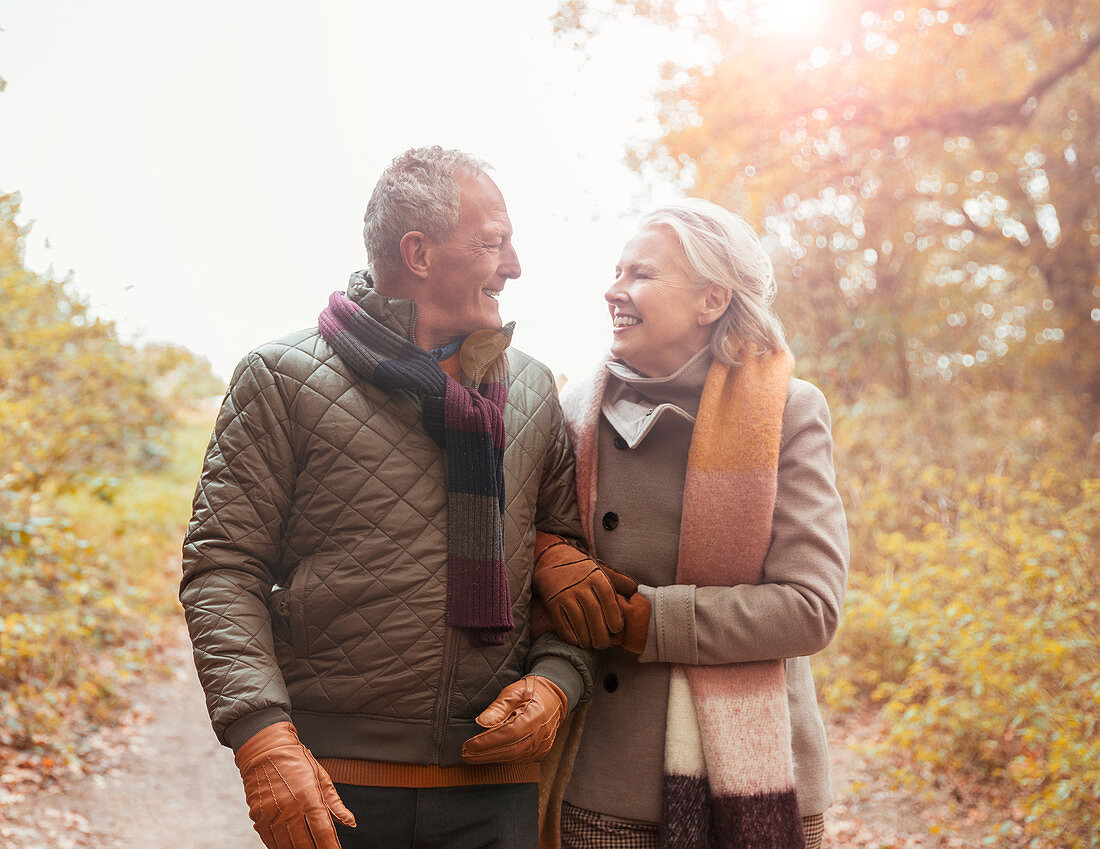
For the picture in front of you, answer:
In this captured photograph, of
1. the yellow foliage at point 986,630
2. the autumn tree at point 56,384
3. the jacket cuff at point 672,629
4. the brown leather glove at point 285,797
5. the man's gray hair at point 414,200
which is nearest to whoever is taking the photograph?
the brown leather glove at point 285,797

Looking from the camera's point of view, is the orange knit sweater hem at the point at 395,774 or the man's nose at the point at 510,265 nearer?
the orange knit sweater hem at the point at 395,774

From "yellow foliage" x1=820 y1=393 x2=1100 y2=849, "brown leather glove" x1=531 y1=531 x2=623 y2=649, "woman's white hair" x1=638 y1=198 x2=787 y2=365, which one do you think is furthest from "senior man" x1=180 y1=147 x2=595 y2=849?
"yellow foliage" x1=820 y1=393 x2=1100 y2=849

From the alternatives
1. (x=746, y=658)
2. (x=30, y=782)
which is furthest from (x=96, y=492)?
(x=746, y=658)

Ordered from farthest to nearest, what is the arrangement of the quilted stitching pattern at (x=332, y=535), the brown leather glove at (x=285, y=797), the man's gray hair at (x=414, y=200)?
the man's gray hair at (x=414, y=200), the quilted stitching pattern at (x=332, y=535), the brown leather glove at (x=285, y=797)

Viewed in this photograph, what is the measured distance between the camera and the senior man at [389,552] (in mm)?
1717

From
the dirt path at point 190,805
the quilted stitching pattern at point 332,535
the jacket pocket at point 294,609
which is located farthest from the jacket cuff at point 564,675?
the dirt path at point 190,805

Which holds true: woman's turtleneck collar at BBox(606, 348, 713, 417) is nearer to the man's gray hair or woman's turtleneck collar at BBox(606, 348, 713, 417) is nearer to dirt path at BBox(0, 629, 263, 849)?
the man's gray hair

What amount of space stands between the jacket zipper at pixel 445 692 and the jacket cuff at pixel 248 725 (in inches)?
11.9

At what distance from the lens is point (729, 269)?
7.23ft

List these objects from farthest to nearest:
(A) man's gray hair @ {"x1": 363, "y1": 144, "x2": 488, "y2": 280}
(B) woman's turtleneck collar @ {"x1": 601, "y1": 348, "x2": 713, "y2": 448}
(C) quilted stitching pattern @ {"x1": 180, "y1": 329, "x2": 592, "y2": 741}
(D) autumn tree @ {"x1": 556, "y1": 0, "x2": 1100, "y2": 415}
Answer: (D) autumn tree @ {"x1": 556, "y1": 0, "x2": 1100, "y2": 415}, (B) woman's turtleneck collar @ {"x1": 601, "y1": 348, "x2": 713, "y2": 448}, (A) man's gray hair @ {"x1": 363, "y1": 144, "x2": 488, "y2": 280}, (C) quilted stitching pattern @ {"x1": 180, "y1": 329, "x2": 592, "y2": 741}

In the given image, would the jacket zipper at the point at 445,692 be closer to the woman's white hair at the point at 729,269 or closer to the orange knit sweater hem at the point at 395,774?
the orange knit sweater hem at the point at 395,774

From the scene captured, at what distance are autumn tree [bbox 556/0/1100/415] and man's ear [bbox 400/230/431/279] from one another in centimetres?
514

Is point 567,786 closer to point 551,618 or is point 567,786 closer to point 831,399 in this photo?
Answer: point 551,618

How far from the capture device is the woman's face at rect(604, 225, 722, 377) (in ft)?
7.11
